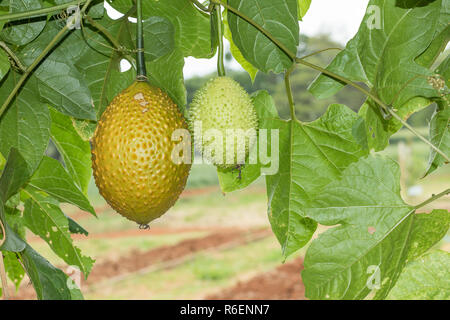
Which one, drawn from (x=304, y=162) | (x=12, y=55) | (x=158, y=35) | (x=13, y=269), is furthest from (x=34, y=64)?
(x=13, y=269)

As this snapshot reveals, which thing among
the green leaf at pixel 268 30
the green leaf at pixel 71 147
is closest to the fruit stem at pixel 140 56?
the green leaf at pixel 268 30

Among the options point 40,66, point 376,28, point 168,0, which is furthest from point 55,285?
point 376,28

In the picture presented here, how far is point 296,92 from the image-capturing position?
14.3 m

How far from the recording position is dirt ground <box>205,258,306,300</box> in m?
6.71

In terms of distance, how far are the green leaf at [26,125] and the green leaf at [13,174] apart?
3 cm

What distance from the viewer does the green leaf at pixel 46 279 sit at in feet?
1.90

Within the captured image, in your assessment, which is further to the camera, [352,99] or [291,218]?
[352,99]

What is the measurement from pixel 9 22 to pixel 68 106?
0.12 metres

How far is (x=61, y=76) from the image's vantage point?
0.60 metres

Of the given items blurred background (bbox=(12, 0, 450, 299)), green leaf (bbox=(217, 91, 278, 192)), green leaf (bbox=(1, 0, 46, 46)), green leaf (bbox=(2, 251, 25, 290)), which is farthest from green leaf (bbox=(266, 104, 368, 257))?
blurred background (bbox=(12, 0, 450, 299))

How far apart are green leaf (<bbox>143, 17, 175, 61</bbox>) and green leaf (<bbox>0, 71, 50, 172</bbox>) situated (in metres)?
0.15

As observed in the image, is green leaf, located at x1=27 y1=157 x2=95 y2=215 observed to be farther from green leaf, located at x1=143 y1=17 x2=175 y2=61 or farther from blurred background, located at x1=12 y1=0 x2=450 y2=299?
blurred background, located at x1=12 y1=0 x2=450 y2=299

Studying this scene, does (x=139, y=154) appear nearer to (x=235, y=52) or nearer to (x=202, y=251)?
(x=235, y=52)

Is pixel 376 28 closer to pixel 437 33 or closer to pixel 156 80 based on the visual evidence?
pixel 437 33
